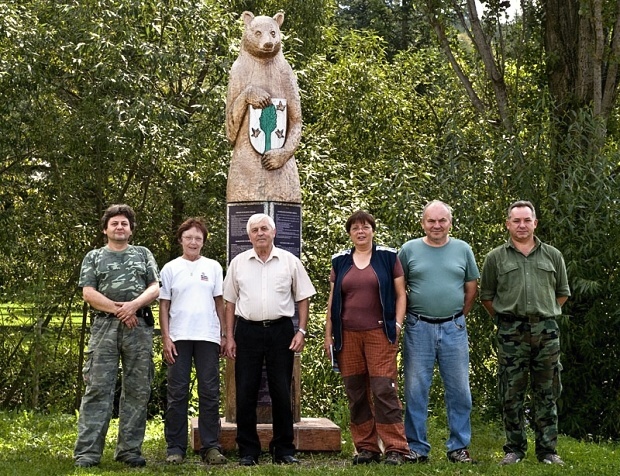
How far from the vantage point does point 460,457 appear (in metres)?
6.39

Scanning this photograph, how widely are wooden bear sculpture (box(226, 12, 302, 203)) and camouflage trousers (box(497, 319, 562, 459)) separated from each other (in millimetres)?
2209

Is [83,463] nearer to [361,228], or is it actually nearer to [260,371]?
[260,371]

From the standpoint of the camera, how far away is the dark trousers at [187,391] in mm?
6500

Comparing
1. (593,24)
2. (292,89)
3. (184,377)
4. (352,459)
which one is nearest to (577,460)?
(352,459)

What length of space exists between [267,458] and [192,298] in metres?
1.34

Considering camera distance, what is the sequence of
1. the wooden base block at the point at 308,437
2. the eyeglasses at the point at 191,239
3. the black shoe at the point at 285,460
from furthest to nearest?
the wooden base block at the point at 308,437, the eyeglasses at the point at 191,239, the black shoe at the point at 285,460

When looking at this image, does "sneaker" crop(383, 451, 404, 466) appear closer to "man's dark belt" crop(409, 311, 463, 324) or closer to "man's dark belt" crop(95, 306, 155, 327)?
"man's dark belt" crop(409, 311, 463, 324)

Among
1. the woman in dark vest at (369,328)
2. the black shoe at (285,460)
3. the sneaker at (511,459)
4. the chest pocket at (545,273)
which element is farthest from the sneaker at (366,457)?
the chest pocket at (545,273)

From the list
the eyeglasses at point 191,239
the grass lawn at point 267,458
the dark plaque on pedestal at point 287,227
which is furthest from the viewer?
the dark plaque on pedestal at point 287,227

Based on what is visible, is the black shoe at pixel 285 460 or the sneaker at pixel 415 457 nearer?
the sneaker at pixel 415 457

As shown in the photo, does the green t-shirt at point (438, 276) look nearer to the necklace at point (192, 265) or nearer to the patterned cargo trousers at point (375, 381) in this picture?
the patterned cargo trousers at point (375, 381)

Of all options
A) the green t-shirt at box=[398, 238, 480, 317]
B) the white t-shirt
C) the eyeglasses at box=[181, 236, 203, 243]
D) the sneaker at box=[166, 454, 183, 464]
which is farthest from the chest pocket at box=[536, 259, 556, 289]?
the sneaker at box=[166, 454, 183, 464]

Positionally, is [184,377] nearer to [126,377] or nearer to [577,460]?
[126,377]

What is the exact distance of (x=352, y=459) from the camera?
677 cm
